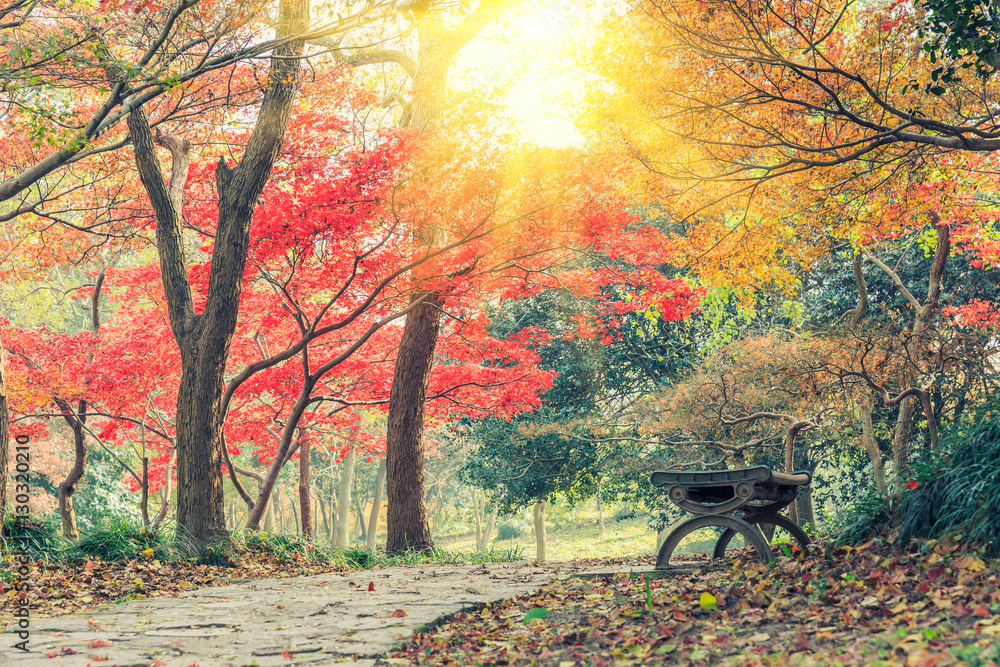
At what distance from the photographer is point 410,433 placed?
941 centimetres

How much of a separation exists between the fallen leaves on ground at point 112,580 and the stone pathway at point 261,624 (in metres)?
0.37

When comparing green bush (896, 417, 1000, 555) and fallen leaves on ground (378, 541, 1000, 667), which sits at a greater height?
green bush (896, 417, 1000, 555)

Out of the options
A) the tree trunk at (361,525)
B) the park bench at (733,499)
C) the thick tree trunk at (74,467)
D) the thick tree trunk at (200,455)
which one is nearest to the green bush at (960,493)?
the park bench at (733,499)

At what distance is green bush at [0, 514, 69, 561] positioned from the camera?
634cm

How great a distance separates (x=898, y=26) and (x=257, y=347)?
1041 cm

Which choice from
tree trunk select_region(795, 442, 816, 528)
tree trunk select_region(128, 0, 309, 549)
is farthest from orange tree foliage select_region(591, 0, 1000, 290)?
tree trunk select_region(795, 442, 816, 528)

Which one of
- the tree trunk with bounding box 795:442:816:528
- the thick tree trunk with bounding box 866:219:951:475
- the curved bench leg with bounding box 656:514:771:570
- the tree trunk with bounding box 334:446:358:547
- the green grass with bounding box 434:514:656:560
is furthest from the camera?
the green grass with bounding box 434:514:656:560

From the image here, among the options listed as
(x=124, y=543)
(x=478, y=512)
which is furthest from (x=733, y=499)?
(x=478, y=512)

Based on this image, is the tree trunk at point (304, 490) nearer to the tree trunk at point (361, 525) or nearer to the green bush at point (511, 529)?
the tree trunk at point (361, 525)

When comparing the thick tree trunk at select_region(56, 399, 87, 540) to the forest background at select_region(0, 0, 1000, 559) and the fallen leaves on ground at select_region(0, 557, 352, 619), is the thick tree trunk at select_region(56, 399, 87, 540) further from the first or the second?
the fallen leaves on ground at select_region(0, 557, 352, 619)

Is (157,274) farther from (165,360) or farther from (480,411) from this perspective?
(480,411)

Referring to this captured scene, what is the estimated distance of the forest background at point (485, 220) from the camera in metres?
5.52

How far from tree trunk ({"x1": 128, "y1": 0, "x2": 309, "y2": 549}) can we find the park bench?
5.06m

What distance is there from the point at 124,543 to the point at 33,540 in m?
0.79
